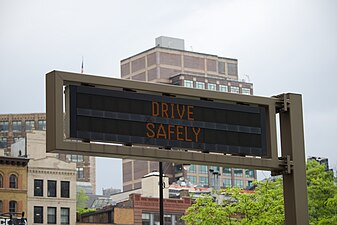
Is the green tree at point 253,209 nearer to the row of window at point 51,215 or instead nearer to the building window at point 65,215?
the row of window at point 51,215

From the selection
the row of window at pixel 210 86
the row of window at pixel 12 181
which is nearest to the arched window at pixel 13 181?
the row of window at pixel 12 181

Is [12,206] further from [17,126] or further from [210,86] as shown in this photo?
[210,86]

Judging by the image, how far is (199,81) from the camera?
7190 inches

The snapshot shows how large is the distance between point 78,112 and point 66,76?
1.04 m

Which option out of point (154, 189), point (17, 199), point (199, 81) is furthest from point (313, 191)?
point (199, 81)

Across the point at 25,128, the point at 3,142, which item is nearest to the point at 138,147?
the point at 3,142

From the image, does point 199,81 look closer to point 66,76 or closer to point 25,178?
point 25,178

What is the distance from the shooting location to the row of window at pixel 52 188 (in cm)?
8561

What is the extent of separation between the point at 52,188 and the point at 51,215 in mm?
2418

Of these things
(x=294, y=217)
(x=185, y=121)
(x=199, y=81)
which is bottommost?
(x=294, y=217)

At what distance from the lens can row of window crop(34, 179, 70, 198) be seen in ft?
281

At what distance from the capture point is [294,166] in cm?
3128

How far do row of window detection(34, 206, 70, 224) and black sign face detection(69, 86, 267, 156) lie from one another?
56669 millimetres

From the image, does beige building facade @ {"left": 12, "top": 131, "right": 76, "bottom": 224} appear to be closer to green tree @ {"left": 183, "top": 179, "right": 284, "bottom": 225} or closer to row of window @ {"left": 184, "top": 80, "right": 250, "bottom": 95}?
green tree @ {"left": 183, "top": 179, "right": 284, "bottom": 225}
